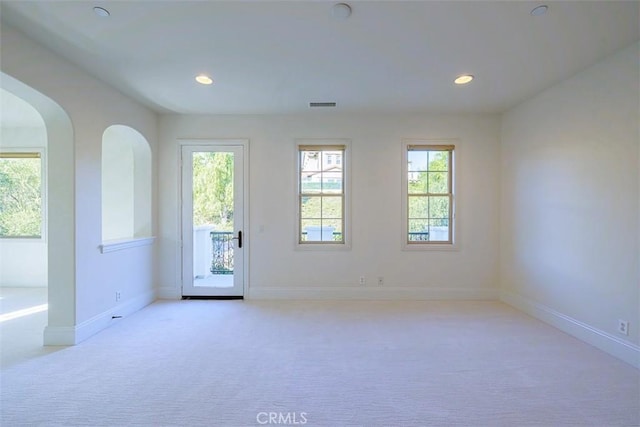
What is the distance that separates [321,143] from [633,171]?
3427mm

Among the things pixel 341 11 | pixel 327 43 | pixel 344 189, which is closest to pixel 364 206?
pixel 344 189

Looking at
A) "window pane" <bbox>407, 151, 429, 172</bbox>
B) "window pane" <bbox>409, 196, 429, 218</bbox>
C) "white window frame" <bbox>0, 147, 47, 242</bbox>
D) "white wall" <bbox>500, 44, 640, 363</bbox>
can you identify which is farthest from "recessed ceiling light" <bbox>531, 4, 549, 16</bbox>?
"white window frame" <bbox>0, 147, 47, 242</bbox>

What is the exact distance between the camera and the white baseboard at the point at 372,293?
14.5 feet

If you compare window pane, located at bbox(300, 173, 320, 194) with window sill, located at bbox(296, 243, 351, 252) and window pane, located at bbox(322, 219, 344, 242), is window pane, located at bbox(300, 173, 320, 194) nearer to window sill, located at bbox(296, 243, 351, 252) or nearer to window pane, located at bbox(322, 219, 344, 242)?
window pane, located at bbox(322, 219, 344, 242)

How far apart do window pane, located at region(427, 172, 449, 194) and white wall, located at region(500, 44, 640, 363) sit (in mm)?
879

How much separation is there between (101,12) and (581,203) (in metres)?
4.69

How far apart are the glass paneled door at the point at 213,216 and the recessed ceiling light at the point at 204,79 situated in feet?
4.09

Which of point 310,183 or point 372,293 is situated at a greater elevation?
point 310,183

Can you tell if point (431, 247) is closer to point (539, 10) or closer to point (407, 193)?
point (407, 193)

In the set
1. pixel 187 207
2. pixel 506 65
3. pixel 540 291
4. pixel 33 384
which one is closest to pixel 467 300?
pixel 540 291

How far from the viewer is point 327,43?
8.25 ft

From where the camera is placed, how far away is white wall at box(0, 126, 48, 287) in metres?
4.97

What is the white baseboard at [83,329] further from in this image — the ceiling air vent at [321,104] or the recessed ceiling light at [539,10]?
the recessed ceiling light at [539,10]

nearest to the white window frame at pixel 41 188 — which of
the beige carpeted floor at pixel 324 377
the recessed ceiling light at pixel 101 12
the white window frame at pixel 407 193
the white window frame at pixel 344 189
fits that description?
the beige carpeted floor at pixel 324 377
